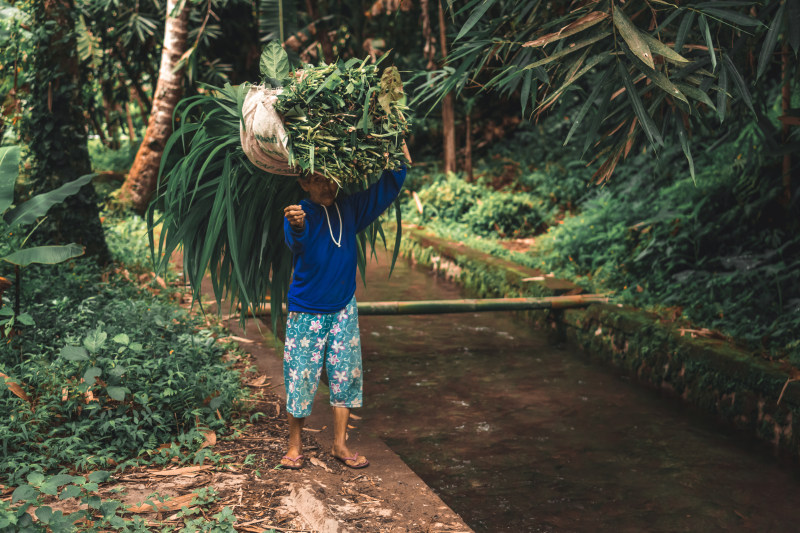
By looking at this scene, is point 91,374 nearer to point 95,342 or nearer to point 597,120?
point 95,342

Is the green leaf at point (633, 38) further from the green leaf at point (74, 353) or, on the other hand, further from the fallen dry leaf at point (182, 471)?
the green leaf at point (74, 353)

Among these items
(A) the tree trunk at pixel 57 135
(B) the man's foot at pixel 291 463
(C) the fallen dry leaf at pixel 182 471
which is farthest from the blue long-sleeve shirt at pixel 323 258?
(A) the tree trunk at pixel 57 135

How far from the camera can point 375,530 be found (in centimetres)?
281

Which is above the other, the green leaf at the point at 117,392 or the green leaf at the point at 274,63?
the green leaf at the point at 274,63

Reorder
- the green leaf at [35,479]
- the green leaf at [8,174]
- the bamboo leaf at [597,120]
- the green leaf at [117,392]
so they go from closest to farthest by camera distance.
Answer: the green leaf at [35,479] < the bamboo leaf at [597,120] < the green leaf at [117,392] < the green leaf at [8,174]

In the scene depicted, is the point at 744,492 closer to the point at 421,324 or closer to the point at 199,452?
the point at 199,452

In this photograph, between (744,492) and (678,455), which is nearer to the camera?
(744,492)

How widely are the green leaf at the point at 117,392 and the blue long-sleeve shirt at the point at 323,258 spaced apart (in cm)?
86

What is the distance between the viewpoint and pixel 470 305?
609cm

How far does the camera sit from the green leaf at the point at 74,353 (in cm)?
348

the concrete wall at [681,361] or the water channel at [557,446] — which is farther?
the concrete wall at [681,361]

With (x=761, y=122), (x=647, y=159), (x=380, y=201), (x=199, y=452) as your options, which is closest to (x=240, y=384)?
(x=199, y=452)

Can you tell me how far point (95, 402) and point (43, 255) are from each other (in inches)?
37.6

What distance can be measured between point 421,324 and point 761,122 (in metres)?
3.52
